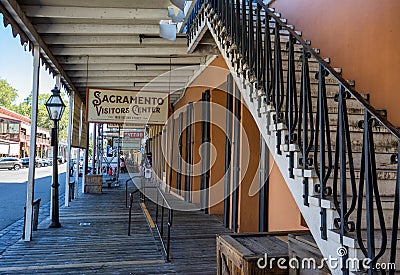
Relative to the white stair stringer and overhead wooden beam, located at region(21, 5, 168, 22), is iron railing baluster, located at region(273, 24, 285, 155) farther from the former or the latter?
overhead wooden beam, located at region(21, 5, 168, 22)

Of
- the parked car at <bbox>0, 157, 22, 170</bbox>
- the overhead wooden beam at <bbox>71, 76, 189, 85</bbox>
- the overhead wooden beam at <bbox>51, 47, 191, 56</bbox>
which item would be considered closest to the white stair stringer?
the overhead wooden beam at <bbox>51, 47, 191, 56</bbox>

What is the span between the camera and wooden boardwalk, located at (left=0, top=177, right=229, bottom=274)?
150 inches

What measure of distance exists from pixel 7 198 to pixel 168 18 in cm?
902

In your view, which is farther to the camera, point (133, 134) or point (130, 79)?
point (133, 134)

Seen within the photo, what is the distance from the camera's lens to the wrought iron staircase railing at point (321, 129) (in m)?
1.79

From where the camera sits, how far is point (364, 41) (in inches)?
148

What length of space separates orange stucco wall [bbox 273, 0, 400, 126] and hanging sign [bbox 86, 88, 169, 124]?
2.91 m

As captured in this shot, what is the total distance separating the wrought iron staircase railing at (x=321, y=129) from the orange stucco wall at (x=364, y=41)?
53 cm

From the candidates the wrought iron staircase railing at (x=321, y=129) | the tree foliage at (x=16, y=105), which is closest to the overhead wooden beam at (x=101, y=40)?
the wrought iron staircase railing at (x=321, y=129)

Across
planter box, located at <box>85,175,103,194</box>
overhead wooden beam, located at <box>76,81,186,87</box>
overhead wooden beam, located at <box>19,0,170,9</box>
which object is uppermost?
overhead wooden beam, located at <box>19,0,170,9</box>

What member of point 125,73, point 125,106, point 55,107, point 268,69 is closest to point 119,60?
point 125,106

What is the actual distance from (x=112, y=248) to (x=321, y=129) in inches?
131

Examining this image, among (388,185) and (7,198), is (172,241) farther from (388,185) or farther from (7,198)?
(7,198)

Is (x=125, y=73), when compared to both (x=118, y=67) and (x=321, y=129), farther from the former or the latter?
(x=321, y=129)
